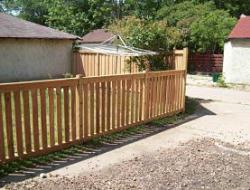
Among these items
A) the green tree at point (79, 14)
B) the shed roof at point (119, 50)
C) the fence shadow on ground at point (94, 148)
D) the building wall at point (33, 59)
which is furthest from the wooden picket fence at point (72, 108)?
the green tree at point (79, 14)

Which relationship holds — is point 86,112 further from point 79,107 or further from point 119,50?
point 119,50

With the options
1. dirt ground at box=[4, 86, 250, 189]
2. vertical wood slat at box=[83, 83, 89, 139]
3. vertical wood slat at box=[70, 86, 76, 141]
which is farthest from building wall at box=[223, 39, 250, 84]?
vertical wood slat at box=[70, 86, 76, 141]

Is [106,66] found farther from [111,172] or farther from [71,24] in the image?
[71,24]

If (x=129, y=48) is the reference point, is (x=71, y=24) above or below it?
above

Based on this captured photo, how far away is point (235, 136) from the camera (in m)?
7.75

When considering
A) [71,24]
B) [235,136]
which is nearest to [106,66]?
[235,136]

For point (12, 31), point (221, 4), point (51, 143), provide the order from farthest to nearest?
point (221, 4)
point (12, 31)
point (51, 143)

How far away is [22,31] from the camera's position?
696 inches

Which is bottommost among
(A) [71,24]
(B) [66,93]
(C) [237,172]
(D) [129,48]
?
(C) [237,172]

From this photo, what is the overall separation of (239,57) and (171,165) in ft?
54.4

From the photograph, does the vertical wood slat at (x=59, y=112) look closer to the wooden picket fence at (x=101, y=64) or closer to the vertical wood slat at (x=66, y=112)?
the vertical wood slat at (x=66, y=112)

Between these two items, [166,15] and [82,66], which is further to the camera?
[166,15]

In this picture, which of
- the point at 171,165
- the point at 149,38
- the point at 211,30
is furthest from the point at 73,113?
the point at 211,30

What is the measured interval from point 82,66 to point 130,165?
12.1m
